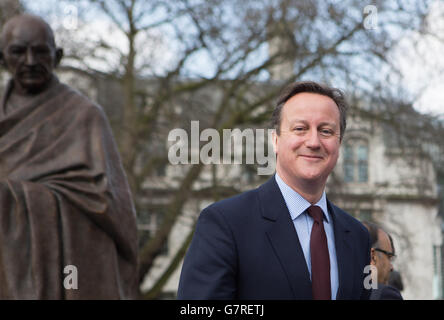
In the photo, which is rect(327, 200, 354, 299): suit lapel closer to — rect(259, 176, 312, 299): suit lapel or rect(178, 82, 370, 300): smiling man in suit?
rect(178, 82, 370, 300): smiling man in suit

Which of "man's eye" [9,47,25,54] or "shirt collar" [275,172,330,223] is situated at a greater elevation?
"man's eye" [9,47,25,54]

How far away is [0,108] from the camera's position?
5.05 metres

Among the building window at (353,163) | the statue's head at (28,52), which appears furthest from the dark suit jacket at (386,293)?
the building window at (353,163)

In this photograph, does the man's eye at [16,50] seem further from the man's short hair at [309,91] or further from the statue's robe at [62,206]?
the man's short hair at [309,91]

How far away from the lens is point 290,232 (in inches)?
85.4

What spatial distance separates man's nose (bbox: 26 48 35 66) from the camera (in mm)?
4945

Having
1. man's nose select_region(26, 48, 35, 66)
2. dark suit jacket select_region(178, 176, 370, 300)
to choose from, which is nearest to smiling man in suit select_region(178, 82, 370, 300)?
dark suit jacket select_region(178, 176, 370, 300)

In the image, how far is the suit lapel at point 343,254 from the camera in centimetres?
220

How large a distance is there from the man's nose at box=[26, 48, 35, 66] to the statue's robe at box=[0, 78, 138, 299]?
0.77 feet

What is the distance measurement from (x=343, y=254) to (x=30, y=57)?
3.24m

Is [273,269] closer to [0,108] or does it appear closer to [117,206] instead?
[117,206]

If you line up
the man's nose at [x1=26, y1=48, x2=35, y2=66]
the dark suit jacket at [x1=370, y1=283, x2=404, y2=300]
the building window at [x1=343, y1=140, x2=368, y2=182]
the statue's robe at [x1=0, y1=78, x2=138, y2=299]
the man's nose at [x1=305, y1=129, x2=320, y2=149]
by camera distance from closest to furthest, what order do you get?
the man's nose at [x1=305, y1=129, x2=320, y2=149] → the dark suit jacket at [x1=370, y1=283, x2=404, y2=300] → the statue's robe at [x1=0, y1=78, x2=138, y2=299] → the man's nose at [x1=26, y1=48, x2=35, y2=66] → the building window at [x1=343, y1=140, x2=368, y2=182]
